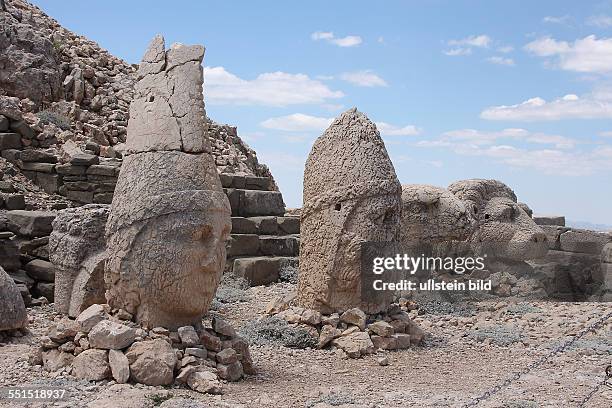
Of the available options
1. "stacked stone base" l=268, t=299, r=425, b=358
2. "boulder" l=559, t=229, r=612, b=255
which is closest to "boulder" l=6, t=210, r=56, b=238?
"stacked stone base" l=268, t=299, r=425, b=358

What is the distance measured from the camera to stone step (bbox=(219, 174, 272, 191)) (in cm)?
1390

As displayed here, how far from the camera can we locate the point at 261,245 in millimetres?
12836

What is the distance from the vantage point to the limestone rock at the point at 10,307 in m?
6.91

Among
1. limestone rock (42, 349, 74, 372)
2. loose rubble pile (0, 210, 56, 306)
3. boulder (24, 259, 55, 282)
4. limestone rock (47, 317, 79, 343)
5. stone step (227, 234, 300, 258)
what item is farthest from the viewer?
stone step (227, 234, 300, 258)

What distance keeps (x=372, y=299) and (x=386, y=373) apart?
1.25 metres

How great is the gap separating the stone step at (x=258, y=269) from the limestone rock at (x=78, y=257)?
3988mm

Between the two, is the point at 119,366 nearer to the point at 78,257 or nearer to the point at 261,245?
the point at 78,257

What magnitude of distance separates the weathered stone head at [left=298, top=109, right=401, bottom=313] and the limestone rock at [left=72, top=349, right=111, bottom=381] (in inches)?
110

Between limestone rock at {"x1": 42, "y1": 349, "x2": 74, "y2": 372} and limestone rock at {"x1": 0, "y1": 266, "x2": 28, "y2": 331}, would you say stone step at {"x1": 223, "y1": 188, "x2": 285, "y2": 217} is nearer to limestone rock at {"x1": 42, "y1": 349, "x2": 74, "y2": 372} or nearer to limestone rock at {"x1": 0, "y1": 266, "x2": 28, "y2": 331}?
limestone rock at {"x1": 0, "y1": 266, "x2": 28, "y2": 331}

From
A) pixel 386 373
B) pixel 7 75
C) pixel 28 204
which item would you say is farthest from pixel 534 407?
pixel 7 75

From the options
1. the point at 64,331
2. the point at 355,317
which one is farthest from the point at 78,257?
the point at 355,317

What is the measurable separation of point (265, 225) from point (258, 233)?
0.23 m

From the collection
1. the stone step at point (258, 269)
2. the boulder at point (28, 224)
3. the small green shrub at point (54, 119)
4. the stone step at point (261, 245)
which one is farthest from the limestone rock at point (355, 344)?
the small green shrub at point (54, 119)

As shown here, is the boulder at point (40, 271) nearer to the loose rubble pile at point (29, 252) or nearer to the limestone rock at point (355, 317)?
the loose rubble pile at point (29, 252)
